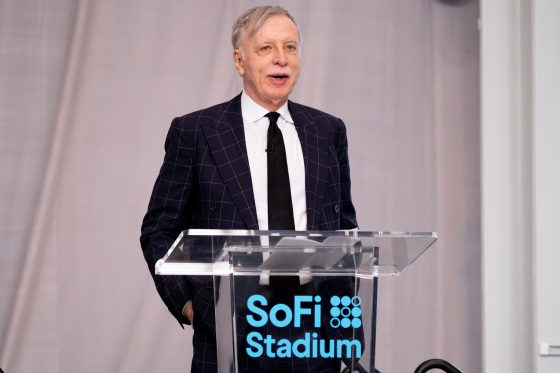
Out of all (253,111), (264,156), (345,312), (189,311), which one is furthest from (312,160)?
(345,312)

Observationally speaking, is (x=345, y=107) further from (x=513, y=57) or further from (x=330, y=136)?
(x=330, y=136)

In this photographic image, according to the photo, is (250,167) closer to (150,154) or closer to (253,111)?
(253,111)

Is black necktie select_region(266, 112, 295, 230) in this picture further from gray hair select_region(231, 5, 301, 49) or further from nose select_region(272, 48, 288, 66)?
gray hair select_region(231, 5, 301, 49)

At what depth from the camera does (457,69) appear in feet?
14.0

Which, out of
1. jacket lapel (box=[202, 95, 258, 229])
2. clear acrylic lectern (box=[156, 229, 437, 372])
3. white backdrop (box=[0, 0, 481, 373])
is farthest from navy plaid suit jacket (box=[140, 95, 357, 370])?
white backdrop (box=[0, 0, 481, 373])

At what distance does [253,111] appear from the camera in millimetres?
2281

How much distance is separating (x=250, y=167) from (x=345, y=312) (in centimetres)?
64

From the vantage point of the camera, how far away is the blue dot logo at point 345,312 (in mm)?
1610

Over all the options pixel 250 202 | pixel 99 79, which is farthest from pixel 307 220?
pixel 99 79

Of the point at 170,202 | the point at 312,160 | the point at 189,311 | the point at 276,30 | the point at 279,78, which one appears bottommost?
the point at 189,311

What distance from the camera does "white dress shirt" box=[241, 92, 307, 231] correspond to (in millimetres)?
2109

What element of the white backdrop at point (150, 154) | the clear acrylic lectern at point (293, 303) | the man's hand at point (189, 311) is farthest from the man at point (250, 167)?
the white backdrop at point (150, 154)

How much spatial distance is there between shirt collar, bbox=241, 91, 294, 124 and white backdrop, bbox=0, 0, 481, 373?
1.61 metres

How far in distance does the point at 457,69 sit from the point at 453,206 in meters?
0.67
